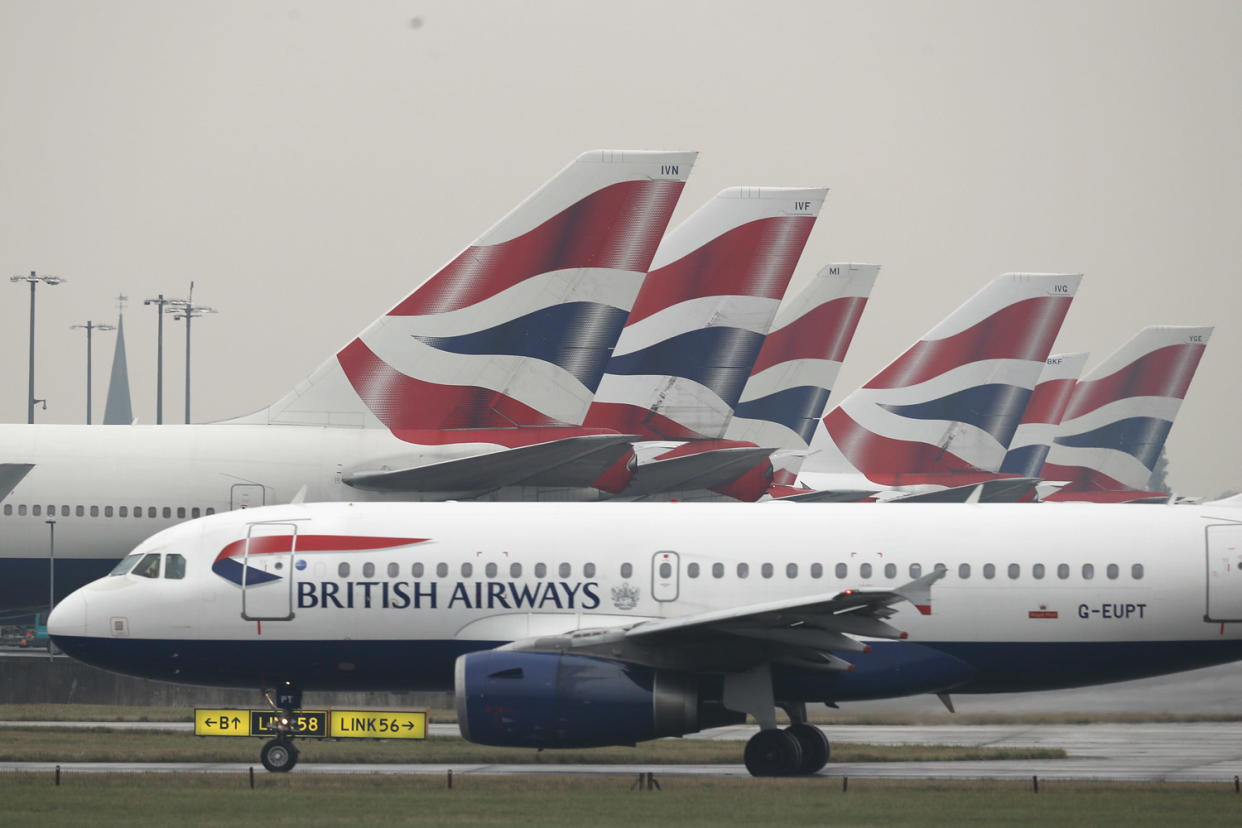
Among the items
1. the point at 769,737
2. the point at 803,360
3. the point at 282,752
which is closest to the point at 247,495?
the point at 282,752

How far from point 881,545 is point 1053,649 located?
279 centimetres

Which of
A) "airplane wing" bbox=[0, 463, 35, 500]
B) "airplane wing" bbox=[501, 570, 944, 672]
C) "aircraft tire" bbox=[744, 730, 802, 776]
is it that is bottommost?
"aircraft tire" bbox=[744, 730, 802, 776]

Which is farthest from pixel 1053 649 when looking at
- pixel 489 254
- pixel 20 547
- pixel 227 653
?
pixel 20 547

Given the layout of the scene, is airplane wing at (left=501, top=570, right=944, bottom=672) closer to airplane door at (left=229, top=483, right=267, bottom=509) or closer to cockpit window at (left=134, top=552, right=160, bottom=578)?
cockpit window at (left=134, top=552, right=160, bottom=578)

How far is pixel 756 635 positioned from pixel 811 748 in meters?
2.57

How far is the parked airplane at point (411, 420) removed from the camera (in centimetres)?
3378

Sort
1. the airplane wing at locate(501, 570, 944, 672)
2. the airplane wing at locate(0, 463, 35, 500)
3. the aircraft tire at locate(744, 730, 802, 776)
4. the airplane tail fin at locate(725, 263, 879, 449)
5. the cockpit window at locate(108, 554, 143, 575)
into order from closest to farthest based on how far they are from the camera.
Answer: the airplane wing at locate(501, 570, 944, 672) → the aircraft tire at locate(744, 730, 802, 776) → the cockpit window at locate(108, 554, 143, 575) → the airplane wing at locate(0, 463, 35, 500) → the airplane tail fin at locate(725, 263, 879, 449)

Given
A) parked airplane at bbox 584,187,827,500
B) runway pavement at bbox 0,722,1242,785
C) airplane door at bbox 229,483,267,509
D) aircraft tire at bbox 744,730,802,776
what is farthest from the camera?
parked airplane at bbox 584,187,827,500

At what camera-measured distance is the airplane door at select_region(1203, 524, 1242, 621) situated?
2505cm

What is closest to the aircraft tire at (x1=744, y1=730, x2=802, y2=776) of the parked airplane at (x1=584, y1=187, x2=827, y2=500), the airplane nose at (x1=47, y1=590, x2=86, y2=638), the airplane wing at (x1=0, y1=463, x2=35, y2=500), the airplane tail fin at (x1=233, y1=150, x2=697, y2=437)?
the airplane nose at (x1=47, y1=590, x2=86, y2=638)

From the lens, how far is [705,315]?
4062 cm

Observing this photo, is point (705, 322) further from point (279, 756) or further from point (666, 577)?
point (279, 756)

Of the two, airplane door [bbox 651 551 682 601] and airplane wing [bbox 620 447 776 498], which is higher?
airplane wing [bbox 620 447 776 498]

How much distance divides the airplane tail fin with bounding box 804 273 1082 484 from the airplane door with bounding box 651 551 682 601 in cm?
2711
